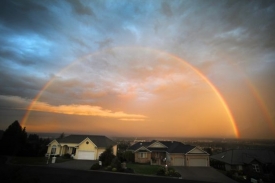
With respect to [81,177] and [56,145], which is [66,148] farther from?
[81,177]

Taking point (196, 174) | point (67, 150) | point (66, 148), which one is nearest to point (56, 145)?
point (66, 148)

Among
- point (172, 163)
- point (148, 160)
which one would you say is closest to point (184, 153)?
point (172, 163)

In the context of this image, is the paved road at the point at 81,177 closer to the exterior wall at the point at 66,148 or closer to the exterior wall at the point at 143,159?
the exterior wall at the point at 143,159

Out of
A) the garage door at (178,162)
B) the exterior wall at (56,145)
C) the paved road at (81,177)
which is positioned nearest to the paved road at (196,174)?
the garage door at (178,162)

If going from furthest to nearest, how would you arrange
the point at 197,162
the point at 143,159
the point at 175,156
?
the point at 143,159 → the point at 175,156 → the point at 197,162

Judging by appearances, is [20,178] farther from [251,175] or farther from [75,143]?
[75,143]

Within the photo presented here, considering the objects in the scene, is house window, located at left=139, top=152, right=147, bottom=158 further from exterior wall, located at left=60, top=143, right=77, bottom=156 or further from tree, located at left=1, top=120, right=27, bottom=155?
tree, located at left=1, top=120, right=27, bottom=155

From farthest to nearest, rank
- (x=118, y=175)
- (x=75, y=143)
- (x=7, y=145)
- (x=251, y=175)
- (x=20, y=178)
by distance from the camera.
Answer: (x=75, y=143)
(x=7, y=145)
(x=251, y=175)
(x=118, y=175)
(x=20, y=178)
